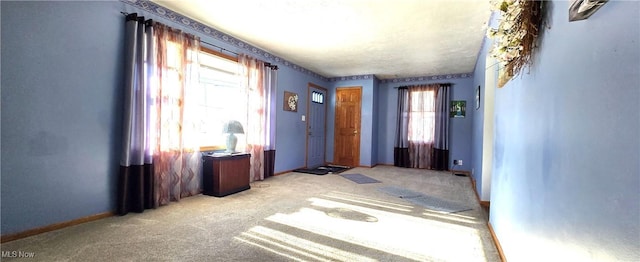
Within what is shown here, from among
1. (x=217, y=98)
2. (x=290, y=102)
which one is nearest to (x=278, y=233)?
(x=217, y=98)

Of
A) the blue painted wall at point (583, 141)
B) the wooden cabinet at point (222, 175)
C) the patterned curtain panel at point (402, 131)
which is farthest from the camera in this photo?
the patterned curtain panel at point (402, 131)

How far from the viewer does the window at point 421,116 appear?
6.45 m

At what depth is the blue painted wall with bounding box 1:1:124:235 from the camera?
2084 mm

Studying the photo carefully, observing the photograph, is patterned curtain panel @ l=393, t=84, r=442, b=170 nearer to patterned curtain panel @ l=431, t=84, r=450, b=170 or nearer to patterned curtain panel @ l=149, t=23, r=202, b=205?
patterned curtain panel @ l=431, t=84, r=450, b=170

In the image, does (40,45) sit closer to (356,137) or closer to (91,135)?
(91,135)

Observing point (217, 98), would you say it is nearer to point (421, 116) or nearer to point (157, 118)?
point (157, 118)

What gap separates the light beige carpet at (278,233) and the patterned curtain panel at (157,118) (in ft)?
0.76

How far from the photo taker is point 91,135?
257 centimetres

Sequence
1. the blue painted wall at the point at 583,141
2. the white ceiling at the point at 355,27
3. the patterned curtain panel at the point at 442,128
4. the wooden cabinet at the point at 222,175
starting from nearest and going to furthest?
the blue painted wall at the point at 583,141 → the white ceiling at the point at 355,27 → the wooden cabinet at the point at 222,175 → the patterned curtain panel at the point at 442,128

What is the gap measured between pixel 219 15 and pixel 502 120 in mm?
3353

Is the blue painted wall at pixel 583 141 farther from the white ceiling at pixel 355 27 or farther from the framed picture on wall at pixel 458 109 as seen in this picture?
the framed picture on wall at pixel 458 109

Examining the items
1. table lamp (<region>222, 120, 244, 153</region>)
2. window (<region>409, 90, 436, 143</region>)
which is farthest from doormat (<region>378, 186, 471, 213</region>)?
window (<region>409, 90, 436, 143</region>)

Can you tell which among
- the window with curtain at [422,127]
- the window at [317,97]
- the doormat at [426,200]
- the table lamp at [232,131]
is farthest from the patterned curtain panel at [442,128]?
the table lamp at [232,131]

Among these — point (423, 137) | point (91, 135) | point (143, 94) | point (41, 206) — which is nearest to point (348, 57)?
point (423, 137)
